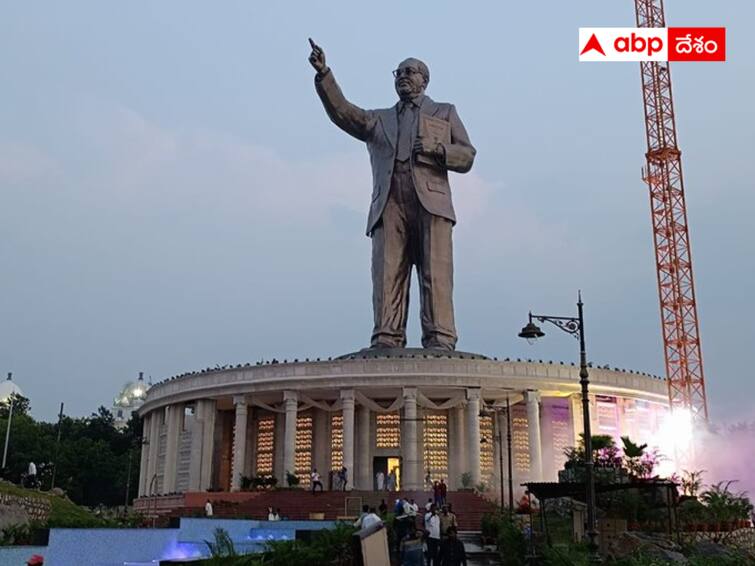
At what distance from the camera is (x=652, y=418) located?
150ft

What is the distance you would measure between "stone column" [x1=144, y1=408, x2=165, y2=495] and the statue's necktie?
20.4 m

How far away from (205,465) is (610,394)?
69.8ft

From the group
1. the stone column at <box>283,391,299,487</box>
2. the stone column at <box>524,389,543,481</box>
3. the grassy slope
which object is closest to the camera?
the grassy slope

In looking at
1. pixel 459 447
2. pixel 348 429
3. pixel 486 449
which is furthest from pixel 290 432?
pixel 486 449

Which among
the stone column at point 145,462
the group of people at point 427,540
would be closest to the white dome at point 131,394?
the stone column at point 145,462

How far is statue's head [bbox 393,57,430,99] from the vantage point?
42844 mm

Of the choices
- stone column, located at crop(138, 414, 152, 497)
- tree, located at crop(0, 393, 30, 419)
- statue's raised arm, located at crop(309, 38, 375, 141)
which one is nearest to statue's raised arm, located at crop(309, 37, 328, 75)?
statue's raised arm, located at crop(309, 38, 375, 141)

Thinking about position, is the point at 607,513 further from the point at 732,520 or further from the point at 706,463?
the point at 706,463

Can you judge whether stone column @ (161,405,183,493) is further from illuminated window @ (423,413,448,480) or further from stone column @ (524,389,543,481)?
stone column @ (524,389,543,481)

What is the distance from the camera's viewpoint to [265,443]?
4581 centimetres

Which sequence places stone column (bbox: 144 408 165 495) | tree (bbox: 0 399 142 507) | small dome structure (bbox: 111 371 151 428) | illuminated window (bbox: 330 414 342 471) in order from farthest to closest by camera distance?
small dome structure (bbox: 111 371 151 428)
tree (bbox: 0 399 142 507)
stone column (bbox: 144 408 165 495)
illuminated window (bbox: 330 414 342 471)

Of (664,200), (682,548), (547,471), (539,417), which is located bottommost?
(682,548)

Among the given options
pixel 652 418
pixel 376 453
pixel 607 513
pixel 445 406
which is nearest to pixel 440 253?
pixel 445 406

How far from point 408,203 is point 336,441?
42.6 ft
